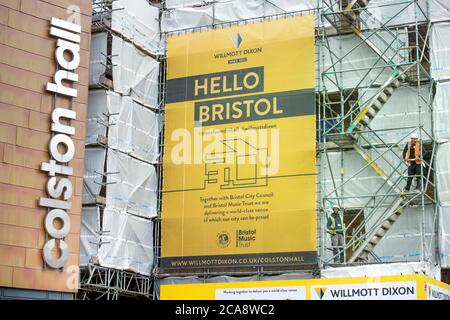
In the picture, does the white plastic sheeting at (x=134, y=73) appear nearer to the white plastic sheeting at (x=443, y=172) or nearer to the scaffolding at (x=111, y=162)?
the scaffolding at (x=111, y=162)

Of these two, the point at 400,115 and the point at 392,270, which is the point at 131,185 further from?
the point at 392,270

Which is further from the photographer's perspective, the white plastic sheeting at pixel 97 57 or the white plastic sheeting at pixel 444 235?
the white plastic sheeting at pixel 97 57

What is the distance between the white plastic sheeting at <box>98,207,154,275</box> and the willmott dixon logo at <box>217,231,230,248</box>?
2618 millimetres

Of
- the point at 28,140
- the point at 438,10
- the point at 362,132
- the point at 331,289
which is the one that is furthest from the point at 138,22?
the point at 331,289

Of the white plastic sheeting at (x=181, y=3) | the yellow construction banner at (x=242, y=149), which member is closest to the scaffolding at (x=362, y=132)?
the yellow construction banner at (x=242, y=149)

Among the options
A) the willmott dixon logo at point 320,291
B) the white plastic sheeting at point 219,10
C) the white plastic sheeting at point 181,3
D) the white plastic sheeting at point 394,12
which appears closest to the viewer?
the willmott dixon logo at point 320,291

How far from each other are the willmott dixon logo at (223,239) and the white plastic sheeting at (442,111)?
763cm

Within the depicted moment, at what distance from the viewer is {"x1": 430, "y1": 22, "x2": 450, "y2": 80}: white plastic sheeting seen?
87.2ft

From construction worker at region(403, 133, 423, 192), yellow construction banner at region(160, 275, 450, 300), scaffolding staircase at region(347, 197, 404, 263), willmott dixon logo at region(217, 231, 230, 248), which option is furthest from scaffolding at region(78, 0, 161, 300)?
construction worker at region(403, 133, 423, 192)

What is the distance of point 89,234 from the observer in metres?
26.9

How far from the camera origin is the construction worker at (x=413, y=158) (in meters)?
24.9

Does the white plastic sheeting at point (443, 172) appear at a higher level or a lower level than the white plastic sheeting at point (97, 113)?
lower

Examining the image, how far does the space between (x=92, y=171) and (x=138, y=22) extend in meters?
5.99

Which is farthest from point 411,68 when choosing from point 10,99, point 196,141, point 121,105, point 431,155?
point 10,99
